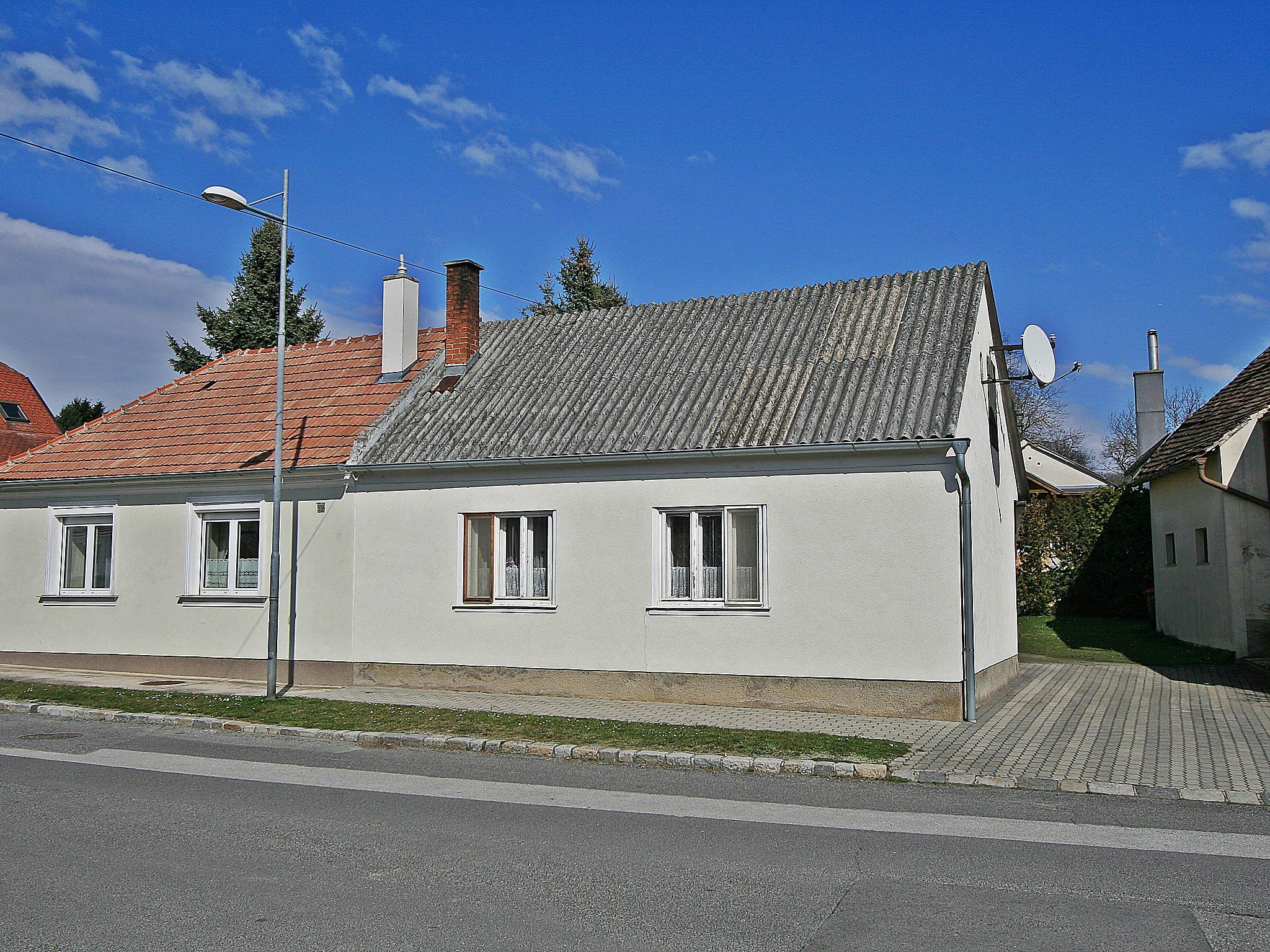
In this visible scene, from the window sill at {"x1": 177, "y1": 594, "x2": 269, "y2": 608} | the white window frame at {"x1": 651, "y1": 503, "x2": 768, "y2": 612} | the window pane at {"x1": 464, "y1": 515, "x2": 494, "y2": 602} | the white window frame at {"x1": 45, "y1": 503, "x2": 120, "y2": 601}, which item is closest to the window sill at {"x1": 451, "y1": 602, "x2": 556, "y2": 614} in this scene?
the window pane at {"x1": 464, "y1": 515, "x2": 494, "y2": 602}

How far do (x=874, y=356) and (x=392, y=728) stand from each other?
8.11 metres

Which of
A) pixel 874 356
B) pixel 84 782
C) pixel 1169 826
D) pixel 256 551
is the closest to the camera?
pixel 1169 826

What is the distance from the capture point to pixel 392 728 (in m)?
12.3

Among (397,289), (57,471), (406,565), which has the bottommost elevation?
(406,565)

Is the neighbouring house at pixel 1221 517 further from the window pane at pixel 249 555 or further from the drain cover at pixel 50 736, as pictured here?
the drain cover at pixel 50 736

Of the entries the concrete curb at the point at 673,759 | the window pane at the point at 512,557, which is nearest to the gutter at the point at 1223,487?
the concrete curb at the point at 673,759

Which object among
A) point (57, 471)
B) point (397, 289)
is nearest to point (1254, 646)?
point (397, 289)

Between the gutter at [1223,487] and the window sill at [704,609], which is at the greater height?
the gutter at [1223,487]

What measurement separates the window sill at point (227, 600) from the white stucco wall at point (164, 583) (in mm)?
77

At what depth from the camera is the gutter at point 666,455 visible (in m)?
12.9

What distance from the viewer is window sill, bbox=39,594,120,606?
17.9 meters

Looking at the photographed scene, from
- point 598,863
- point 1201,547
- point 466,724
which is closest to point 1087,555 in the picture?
point 1201,547

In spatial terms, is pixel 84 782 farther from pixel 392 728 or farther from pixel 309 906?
pixel 309 906

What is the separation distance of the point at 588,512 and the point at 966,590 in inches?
203
